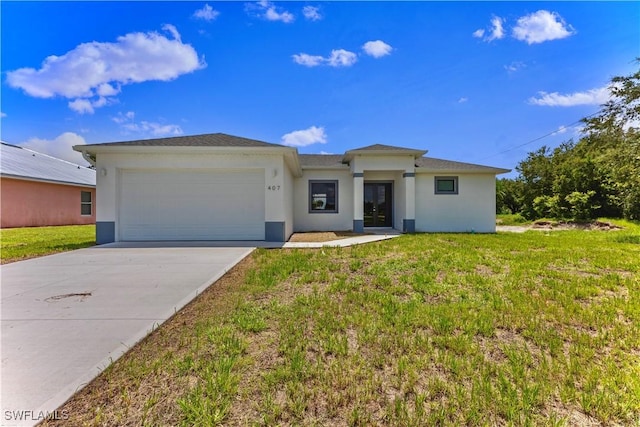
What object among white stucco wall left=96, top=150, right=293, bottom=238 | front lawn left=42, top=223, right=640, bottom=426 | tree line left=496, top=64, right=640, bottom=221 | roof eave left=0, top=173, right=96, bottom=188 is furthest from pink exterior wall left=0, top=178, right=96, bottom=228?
Result: tree line left=496, top=64, right=640, bottom=221

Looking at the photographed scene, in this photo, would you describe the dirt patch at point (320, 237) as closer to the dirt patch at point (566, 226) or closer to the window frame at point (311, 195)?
the window frame at point (311, 195)

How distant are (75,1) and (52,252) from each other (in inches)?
279

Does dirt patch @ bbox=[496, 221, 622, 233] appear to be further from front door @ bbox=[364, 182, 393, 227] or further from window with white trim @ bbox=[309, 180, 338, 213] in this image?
window with white trim @ bbox=[309, 180, 338, 213]

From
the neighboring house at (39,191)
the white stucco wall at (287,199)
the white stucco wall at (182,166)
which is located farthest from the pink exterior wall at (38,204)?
the white stucco wall at (287,199)

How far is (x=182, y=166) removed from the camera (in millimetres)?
10164

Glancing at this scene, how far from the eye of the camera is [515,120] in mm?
22141

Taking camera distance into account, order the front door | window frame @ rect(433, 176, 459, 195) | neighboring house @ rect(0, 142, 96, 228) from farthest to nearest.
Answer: neighboring house @ rect(0, 142, 96, 228)
the front door
window frame @ rect(433, 176, 459, 195)

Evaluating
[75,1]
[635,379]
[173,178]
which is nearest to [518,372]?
→ [635,379]

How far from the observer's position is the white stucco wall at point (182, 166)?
9.98 m

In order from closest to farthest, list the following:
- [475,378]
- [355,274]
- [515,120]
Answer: [475,378]
[355,274]
[515,120]

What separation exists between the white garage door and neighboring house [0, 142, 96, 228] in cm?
1067

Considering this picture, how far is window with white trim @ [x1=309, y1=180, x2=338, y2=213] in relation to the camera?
14141 millimetres

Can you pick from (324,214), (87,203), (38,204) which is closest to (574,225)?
(324,214)

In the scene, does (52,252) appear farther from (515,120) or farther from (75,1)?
(515,120)
